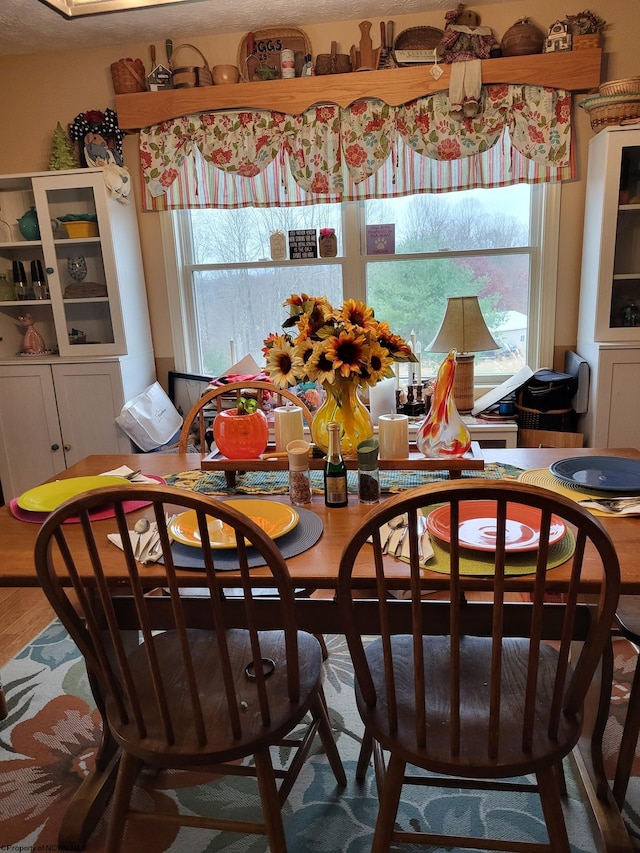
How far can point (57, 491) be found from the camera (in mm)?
1521

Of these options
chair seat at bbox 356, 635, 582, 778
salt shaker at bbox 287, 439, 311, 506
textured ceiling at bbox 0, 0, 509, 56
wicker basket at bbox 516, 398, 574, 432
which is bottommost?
chair seat at bbox 356, 635, 582, 778

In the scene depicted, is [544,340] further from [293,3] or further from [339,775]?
[339,775]

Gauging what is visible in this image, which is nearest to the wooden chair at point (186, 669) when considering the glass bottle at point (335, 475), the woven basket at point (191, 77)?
the glass bottle at point (335, 475)

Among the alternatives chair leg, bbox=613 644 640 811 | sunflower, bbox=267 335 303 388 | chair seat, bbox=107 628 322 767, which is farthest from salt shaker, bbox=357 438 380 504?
chair leg, bbox=613 644 640 811

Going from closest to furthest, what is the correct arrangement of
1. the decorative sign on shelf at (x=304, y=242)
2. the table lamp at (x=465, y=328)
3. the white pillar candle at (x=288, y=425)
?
the white pillar candle at (x=288, y=425), the table lamp at (x=465, y=328), the decorative sign on shelf at (x=304, y=242)

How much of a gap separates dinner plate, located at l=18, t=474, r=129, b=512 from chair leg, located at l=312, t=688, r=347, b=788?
0.73 meters

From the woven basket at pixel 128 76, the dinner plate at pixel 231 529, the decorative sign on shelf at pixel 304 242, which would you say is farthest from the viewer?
the decorative sign on shelf at pixel 304 242

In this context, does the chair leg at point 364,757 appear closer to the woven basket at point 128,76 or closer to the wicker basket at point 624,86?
the wicker basket at point 624,86

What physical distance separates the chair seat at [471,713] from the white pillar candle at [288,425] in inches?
22.5

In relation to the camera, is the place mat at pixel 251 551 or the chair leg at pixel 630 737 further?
the chair leg at pixel 630 737

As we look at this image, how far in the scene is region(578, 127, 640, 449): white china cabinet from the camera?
103 inches

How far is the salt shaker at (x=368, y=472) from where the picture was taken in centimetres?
136

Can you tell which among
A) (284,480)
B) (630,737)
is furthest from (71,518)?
(630,737)

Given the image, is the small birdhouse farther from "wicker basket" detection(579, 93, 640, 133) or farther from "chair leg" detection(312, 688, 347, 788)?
"chair leg" detection(312, 688, 347, 788)
